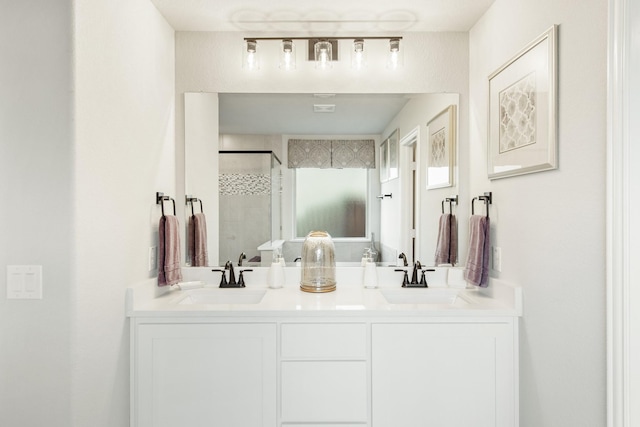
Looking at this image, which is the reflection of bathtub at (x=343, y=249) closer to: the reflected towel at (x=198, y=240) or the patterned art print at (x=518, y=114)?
the reflected towel at (x=198, y=240)

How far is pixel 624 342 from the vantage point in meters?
1.17

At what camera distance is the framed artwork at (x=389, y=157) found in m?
2.35

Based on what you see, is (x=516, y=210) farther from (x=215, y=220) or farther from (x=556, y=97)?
(x=215, y=220)

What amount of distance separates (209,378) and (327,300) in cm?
64

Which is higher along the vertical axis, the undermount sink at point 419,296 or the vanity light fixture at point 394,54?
the vanity light fixture at point 394,54

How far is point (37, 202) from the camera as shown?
140 cm

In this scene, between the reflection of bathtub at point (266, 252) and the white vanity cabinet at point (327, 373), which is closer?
the white vanity cabinet at point (327, 373)

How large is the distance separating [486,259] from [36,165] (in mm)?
1956

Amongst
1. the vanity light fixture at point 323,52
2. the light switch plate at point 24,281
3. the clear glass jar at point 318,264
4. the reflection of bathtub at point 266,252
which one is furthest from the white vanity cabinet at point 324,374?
the vanity light fixture at point 323,52

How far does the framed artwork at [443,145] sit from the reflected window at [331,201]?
419 millimetres

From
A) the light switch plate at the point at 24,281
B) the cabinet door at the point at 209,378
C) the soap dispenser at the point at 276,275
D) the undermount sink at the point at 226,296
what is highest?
the light switch plate at the point at 24,281

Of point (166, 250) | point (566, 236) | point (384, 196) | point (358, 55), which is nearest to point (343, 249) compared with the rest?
point (384, 196)

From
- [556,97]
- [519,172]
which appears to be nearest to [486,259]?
[519,172]

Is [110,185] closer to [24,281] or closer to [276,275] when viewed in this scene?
[24,281]
